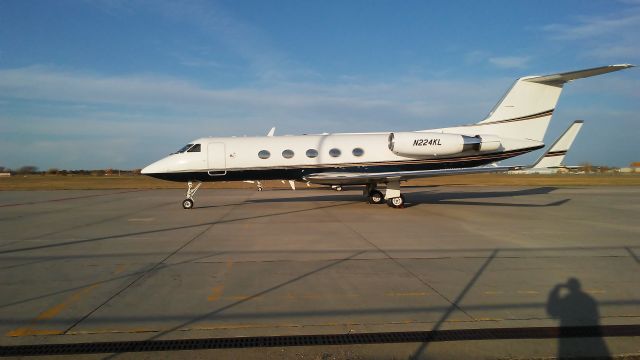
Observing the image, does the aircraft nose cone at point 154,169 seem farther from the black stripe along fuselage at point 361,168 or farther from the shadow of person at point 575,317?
the shadow of person at point 575,317

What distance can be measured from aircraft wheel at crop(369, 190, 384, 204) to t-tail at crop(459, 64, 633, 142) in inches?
194

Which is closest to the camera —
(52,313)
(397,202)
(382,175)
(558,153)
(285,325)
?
(285,325)

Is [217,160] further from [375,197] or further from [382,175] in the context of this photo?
[375,197]

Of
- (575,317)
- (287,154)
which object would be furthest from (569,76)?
(575,317)

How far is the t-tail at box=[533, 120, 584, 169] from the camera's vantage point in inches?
571

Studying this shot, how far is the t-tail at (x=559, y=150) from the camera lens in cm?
1452

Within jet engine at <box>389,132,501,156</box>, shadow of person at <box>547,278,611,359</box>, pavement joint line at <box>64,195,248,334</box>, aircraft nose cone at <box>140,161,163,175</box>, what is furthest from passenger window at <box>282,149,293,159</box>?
shadow of person at <box>547,278,611,359</box>

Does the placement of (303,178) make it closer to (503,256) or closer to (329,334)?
(503,256)

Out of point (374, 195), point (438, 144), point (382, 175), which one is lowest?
point (374, 195)

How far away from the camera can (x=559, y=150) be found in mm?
14703

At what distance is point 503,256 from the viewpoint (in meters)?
7.94

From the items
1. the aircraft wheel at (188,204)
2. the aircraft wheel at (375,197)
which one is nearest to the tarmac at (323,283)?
the aircraft wheel at (188,204)

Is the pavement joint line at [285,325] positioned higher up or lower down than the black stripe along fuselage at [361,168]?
lower down

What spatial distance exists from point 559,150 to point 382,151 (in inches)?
254
